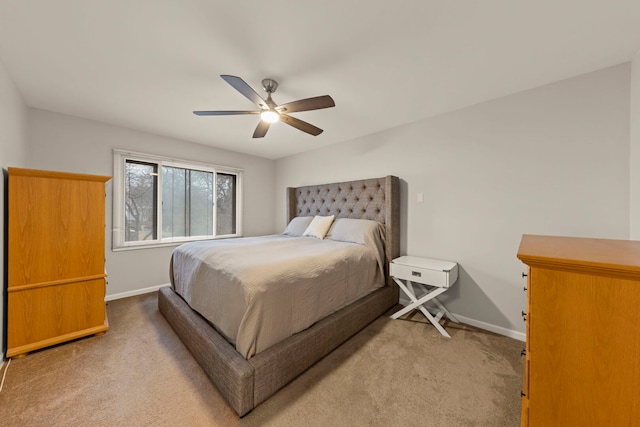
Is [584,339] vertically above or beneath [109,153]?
beneath

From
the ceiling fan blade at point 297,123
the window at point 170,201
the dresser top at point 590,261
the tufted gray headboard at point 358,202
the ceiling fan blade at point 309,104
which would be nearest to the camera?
the dresser top at point 590,261

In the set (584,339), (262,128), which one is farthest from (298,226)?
(584,339)

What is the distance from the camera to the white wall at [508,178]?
1.72 meters

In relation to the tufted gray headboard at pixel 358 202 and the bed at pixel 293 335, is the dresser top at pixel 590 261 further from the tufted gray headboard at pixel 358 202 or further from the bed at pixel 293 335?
the tufted gray headboard at pixel 358 202

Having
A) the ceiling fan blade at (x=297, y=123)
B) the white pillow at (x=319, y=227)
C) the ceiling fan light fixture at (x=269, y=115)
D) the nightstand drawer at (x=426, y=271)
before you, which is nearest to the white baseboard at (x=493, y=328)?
the nightstand drawer at (x=426, y=271)

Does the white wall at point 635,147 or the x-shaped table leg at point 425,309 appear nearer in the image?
the white wall at point 635,147

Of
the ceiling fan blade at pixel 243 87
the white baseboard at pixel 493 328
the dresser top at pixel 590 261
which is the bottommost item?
the white baseboard at pixel 493 328

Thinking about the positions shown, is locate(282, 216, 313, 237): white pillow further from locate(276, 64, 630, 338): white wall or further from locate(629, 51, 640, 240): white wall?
locate(629, 51, 640, 240): white wall

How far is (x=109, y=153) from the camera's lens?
9.18ft

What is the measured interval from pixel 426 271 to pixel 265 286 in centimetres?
154

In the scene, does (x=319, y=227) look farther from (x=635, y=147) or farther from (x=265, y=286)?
(x=635, y=147)

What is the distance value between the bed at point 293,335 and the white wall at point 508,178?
27 cm

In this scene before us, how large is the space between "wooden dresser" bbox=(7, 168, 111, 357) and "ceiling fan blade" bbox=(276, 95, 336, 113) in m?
1.82

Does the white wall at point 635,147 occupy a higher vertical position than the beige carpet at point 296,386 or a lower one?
higher
